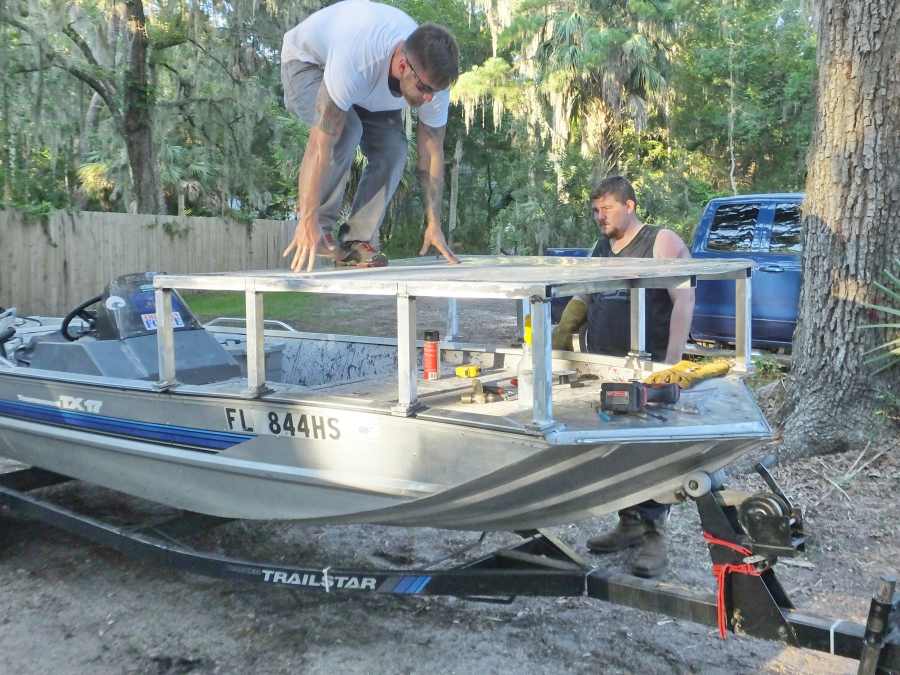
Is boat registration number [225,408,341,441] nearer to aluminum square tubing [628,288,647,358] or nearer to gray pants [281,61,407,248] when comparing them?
gray pants [281,61,407,248]

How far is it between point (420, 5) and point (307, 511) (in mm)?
38086

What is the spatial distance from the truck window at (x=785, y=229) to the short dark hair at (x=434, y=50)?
254 inches

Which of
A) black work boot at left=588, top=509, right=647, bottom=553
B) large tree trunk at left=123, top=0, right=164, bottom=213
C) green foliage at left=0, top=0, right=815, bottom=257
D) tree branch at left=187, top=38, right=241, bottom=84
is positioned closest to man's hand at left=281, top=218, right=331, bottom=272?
black work boot at left=588, top=509, right=647, bottom=553

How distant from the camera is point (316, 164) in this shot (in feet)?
13.0

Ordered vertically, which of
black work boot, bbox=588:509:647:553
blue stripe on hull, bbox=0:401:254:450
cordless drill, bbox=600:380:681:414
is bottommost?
black work boot, bbox=588:509:647:553

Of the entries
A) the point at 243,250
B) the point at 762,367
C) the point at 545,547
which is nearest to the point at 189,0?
the point at 243,250

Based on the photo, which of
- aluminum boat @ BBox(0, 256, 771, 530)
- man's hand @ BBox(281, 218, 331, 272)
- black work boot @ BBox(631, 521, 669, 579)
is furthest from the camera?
man's hand @ BBox(281, 218, 331, 272)

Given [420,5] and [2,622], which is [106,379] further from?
[420,5]

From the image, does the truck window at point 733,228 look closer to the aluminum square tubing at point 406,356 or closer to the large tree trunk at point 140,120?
the aluminum square tubing at point 406,356

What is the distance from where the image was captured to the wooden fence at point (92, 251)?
15070 millimetres

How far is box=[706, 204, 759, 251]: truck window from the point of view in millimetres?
9453

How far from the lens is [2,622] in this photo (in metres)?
3.84

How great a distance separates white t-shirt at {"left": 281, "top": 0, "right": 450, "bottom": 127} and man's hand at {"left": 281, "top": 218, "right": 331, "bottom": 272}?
588mm

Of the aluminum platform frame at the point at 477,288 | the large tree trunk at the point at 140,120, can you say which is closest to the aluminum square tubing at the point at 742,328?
the aluminum platform frame at the point at 477,288
